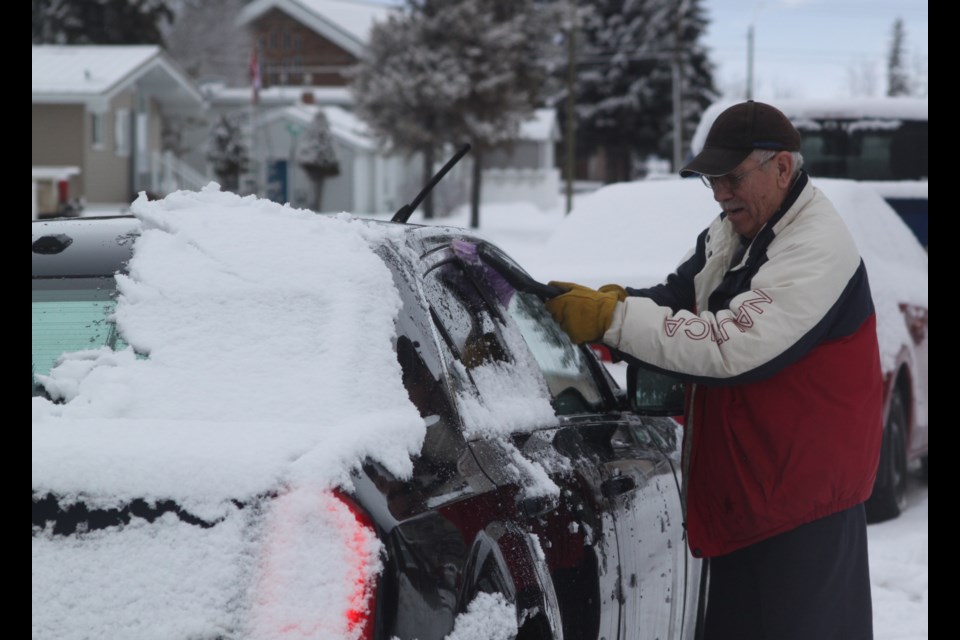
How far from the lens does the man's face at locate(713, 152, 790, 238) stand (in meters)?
3.33

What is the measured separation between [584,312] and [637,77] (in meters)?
60.7

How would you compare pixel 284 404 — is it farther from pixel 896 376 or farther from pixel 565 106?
pixel 565 106

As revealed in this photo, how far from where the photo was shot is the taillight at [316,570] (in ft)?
6.98

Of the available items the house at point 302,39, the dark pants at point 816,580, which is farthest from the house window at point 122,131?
the dark pants at point 816,580

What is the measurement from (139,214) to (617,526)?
1362mm

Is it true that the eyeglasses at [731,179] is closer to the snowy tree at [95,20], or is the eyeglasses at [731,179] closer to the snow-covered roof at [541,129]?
the snowy tree at [95,20]

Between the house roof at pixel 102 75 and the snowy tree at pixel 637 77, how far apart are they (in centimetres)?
2840

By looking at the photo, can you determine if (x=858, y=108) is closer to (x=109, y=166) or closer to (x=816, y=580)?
(x=816, y=580)

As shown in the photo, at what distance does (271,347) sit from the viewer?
8.37 feet

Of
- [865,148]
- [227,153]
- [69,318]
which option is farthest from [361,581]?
[227,153]

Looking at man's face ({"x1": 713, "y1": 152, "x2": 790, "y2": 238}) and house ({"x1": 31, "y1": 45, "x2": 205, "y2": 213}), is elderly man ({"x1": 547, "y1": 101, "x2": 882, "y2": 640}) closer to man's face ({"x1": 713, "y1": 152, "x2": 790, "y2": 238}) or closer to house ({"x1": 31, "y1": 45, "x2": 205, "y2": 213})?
man's face ({"x1": 713, "y1": 152, "x2": 790, "y2": 238})

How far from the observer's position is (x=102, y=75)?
108ft

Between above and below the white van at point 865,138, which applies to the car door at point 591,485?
below

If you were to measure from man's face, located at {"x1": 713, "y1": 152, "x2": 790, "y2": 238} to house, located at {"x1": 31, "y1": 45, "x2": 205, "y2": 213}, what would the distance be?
27592mm
